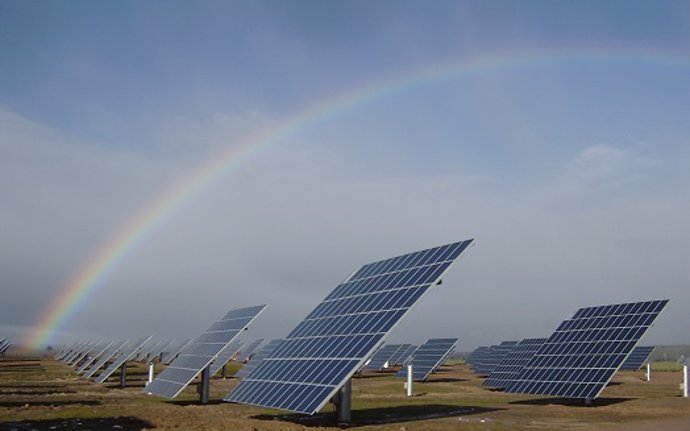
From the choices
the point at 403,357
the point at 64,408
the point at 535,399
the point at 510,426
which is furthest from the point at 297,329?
the point at 403,357

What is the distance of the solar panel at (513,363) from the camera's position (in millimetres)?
46041

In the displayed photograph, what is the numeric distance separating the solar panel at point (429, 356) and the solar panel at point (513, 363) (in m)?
9.23

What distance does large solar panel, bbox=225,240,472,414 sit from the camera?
2153cm

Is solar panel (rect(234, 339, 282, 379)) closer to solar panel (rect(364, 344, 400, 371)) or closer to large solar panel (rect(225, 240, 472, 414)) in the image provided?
solar panel (rect(364, 344, 400, 371))

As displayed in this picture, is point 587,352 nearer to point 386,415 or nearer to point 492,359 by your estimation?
point 386,415

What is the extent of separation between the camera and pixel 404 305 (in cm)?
2220

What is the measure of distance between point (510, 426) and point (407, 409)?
325 inches

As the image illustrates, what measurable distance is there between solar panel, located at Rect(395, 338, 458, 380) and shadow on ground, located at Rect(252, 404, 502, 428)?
1039 inches

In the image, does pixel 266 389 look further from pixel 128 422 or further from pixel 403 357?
pixel 403 357

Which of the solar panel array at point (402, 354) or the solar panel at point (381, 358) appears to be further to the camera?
the solar panel array at point (402, 354)

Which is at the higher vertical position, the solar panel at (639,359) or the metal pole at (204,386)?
the solar panel at (639,359)

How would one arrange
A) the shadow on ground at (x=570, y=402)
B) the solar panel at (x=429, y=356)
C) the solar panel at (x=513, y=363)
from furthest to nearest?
1. the solar panel at (x=429, y=356)
2. the solar panel at (x=513, y=363)
3. the shadow on ground at (x=570, y=402)

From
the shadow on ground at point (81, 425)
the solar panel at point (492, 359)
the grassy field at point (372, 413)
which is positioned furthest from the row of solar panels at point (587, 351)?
the solar panel at point (492, 359)

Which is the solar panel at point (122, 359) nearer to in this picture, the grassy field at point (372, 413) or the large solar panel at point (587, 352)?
the grassy field at point (372, 413)
